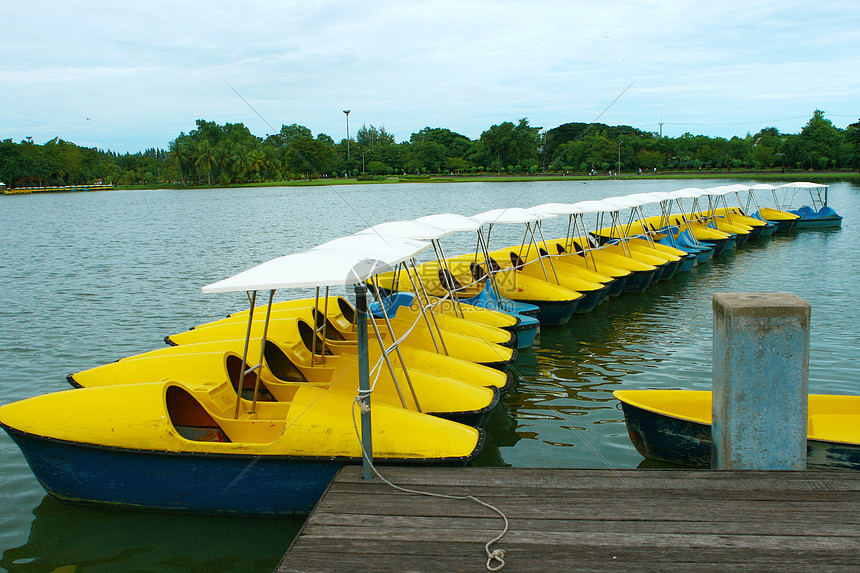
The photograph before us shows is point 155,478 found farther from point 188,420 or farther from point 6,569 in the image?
point 6,569

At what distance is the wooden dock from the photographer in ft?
14.7

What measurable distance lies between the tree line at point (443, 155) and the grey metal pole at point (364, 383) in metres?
91.0

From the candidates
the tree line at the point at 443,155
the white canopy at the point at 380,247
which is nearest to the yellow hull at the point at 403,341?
the white canopy at the point at 380,247

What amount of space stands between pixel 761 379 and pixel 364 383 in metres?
3.50

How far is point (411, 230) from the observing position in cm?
1151

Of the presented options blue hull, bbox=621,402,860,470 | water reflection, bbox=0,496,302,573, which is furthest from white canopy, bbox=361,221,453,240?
water reflection, bbox=0,496,302,573

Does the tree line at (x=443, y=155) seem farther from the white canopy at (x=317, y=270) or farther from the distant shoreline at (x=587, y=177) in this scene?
the white canopy at (x=317, y=270)

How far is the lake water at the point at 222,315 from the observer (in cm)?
685

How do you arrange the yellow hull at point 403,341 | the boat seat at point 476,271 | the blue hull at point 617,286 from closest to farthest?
the yellow hull at point 403,341, the boat seat at point 476,271, the blue hull at point 617,286

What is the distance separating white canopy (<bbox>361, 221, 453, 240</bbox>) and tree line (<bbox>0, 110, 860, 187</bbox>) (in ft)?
277

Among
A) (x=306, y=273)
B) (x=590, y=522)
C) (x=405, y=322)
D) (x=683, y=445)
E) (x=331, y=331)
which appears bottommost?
(x=683, y=445)

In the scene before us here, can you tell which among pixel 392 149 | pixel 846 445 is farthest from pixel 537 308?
pixel 392 149

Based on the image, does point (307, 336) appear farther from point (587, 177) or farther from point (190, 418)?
point (587, 177)

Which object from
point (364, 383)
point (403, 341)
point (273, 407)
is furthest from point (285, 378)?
point (364, 383)
